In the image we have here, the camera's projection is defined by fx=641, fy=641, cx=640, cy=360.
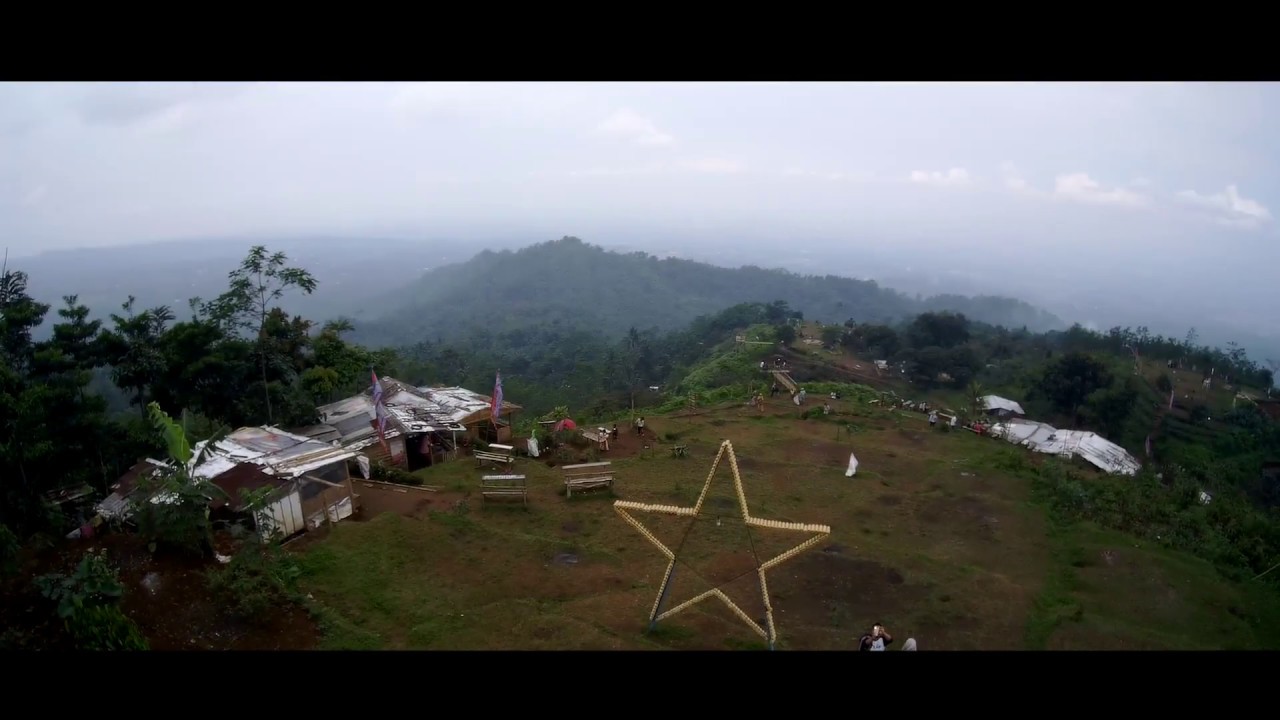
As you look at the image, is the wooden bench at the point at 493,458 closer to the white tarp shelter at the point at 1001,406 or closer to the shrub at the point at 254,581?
the shrub at the point at 254,581

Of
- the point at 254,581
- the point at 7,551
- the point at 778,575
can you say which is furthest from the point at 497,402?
the point at 7,551

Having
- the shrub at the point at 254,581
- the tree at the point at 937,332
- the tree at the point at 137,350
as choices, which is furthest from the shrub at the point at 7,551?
the tree at the point at 937,332

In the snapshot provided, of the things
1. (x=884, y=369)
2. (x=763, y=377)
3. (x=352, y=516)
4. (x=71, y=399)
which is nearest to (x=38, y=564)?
(x=352, y=516)

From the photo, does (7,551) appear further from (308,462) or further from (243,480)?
(308,462)

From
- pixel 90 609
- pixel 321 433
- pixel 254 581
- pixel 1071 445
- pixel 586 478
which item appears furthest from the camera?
pixel 1071 445

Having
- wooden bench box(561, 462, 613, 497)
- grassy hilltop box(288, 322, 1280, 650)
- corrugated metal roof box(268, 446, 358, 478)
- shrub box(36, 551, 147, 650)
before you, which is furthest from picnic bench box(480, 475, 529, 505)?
shrub box(36, 551, 147, 650)

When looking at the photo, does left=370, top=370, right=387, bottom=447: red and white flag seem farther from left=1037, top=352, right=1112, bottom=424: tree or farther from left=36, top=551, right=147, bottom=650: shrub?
left=1037, top=352, right=1112, bottom=424: tree
